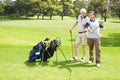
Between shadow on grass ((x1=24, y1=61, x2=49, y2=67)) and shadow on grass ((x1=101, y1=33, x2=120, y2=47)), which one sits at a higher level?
shadow on grass ((x1=24, y1=61, x2=49, y2=67))

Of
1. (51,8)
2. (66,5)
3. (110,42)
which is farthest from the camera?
(66,5)

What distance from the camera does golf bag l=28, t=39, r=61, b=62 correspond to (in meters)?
9.17

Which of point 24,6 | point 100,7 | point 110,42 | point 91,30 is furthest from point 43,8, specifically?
point 91,30

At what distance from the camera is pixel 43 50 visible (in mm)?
9234

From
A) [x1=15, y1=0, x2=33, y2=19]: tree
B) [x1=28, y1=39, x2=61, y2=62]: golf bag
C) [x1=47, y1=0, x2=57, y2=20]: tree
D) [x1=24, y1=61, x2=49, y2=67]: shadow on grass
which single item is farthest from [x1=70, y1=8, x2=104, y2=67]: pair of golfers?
[x1=15, y1=0, x2=33, y2=19]: tree

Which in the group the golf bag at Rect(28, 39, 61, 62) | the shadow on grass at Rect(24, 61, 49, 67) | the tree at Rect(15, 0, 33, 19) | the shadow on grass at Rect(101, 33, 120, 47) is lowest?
the shadow on grass at Rect(101, 33, 120, 47)

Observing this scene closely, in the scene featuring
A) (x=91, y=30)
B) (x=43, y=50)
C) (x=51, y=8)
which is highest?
(x=51, y=8)

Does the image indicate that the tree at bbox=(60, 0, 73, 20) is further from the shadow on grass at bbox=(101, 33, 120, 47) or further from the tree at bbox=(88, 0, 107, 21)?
the shadow on grass at bbox=(101, 33, 120, 47)

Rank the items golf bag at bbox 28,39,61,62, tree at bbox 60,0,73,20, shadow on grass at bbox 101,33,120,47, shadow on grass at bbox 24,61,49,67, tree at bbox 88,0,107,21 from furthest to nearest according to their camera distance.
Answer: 1. tree at bbox 88,0,107,21
2. tree at bbox 60,0,73,20
3. shadow on grass at bbox 101,33,120,47
4. golf bag at bbox 28,39,61,62
5. shadow on grass at bbox 24,61,49,67

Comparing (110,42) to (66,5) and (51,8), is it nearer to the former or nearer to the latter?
(51,8)

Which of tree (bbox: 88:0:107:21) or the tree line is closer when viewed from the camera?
the tree line

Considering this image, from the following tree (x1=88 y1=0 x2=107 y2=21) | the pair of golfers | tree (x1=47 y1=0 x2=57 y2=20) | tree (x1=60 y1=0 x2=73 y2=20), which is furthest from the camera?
tree (x1=88 y1=0 x2=107 y2=21)

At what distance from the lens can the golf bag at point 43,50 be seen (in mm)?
9166

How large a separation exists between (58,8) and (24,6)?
41.4 ft
